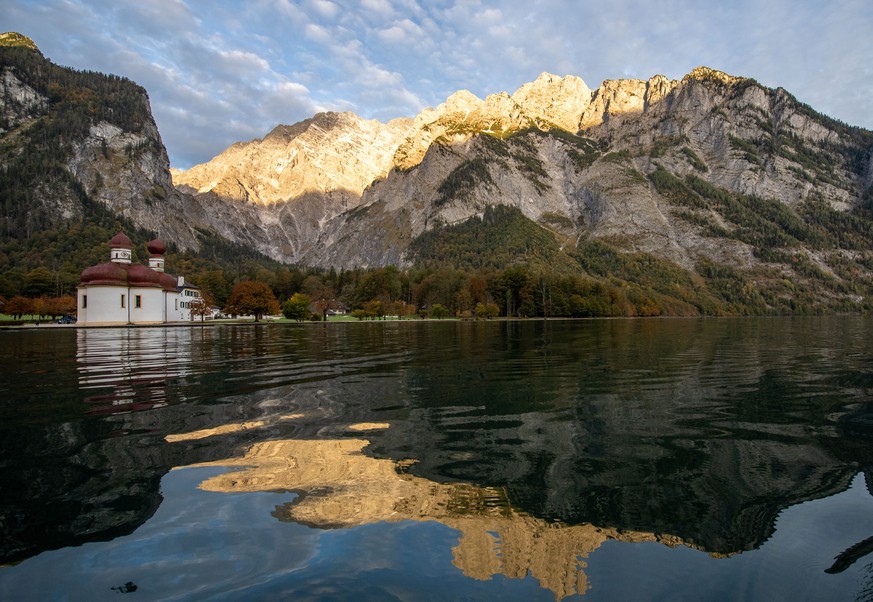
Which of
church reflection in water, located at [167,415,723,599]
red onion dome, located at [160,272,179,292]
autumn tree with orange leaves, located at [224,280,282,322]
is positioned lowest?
church reflection in water, located at [167,415,723,599]

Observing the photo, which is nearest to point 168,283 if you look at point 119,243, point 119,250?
point 119,250

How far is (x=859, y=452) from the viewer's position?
11133 millimetres

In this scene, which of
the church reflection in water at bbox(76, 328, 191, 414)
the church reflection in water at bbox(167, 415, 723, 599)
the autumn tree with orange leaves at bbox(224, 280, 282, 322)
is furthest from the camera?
the autumn tree with orange leaves at bbox(224, 280, 282, 322)

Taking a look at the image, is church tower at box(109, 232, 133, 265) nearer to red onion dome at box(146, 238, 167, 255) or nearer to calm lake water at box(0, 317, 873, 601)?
red onion dome at box(146, 238, 167, 255)

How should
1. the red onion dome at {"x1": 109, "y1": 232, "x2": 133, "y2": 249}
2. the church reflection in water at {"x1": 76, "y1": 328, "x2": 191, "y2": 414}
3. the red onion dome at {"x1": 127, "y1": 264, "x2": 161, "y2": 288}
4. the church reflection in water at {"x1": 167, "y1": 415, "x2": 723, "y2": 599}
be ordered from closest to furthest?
the church reflection in water at {"x1": 167, "y1": 415, "x2": 723, "y2": 599} → the church reflection in water at {"x1": 76, "y1": 328, "x2": 191, "y2": 414} → the red onion dome at {"x1": 127, "y1": 264, "x2": 161, "y2": 288} → the red onion dome at {"x1": 109, "y1": 232, "x2": 133, "y2": 249}

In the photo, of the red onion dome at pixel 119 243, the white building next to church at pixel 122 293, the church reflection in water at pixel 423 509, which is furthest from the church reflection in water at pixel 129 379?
the red onion dome at pixel 119 243

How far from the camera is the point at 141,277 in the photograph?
102 meters

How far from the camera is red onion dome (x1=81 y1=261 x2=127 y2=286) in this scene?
9788 centimetres

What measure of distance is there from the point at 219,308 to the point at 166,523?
17765 centimetres

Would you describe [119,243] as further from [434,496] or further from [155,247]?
[434,496]

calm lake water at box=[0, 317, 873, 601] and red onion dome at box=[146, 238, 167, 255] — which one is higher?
red onion dome at box=[146, 238, 167, 255]

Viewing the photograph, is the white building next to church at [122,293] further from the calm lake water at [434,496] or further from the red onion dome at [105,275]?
the calm lake water at [434,496]

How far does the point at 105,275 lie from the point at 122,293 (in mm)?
4707

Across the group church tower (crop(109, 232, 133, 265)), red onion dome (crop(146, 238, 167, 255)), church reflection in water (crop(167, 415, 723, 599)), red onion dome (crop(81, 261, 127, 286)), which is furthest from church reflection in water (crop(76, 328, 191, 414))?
red onion dome (crop(146, 238, 167, 255))
